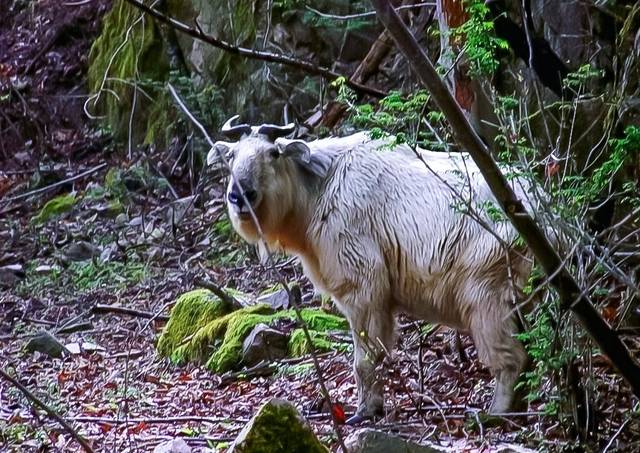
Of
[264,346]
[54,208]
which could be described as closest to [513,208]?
[264,346]

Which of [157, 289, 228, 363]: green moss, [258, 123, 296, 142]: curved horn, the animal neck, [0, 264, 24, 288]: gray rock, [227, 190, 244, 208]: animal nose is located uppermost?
[258, 123, 296, 142]: curved horn

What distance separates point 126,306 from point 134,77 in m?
5.37

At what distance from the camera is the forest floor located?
678cm

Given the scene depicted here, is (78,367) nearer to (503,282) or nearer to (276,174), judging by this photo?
(276,174)

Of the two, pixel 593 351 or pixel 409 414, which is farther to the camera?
pixel 409 414

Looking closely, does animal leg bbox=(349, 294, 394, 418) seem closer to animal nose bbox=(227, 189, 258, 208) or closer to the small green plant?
animal nose bbox=(227, 189, 258, 208)

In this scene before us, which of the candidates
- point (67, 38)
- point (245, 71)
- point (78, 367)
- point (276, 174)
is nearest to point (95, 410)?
point (78, 367)

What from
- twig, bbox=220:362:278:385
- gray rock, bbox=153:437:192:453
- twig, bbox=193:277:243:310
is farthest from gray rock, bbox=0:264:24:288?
gray rock, bbox=153:437:192:453

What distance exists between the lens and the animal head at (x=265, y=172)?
25.0ft

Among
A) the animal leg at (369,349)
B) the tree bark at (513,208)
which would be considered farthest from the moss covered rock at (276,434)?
the animal leg at (369,349)

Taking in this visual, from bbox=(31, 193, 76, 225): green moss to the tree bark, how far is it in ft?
38.1

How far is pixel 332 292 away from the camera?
25.2ft

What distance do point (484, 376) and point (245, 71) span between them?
8270mm

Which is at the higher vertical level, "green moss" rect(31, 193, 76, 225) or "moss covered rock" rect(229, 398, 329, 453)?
"moss covered rock" rect(229, 398, 329, 453)
